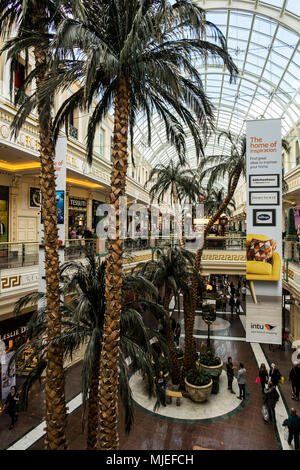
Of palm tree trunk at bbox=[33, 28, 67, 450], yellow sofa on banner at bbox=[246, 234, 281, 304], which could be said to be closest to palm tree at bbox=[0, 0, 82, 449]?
palm tree trunk at bbox=[33, 28, 67, 450]

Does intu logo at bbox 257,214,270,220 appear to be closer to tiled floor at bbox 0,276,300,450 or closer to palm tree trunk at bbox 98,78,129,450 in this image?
palm tree trunk at bbox 98,78,129,450

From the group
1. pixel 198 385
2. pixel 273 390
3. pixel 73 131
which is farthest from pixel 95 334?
pixel 73 131

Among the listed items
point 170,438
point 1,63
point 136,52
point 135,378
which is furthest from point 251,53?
point 170,438

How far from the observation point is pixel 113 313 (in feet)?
17.3

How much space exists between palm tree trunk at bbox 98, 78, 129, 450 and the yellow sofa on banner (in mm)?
6128

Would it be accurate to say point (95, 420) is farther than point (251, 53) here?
No

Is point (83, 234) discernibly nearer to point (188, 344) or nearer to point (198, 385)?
point (188, 344)

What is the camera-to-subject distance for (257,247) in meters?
9.91

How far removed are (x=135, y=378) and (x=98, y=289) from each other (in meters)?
7.99

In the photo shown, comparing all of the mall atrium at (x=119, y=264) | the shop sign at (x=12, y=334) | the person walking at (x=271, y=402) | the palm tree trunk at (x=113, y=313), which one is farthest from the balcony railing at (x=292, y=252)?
the shop sign at (x=12, y=334)

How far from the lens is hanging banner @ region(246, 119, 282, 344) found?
32.1ft

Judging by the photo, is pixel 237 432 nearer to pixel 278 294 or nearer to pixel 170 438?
pixel 170 438
